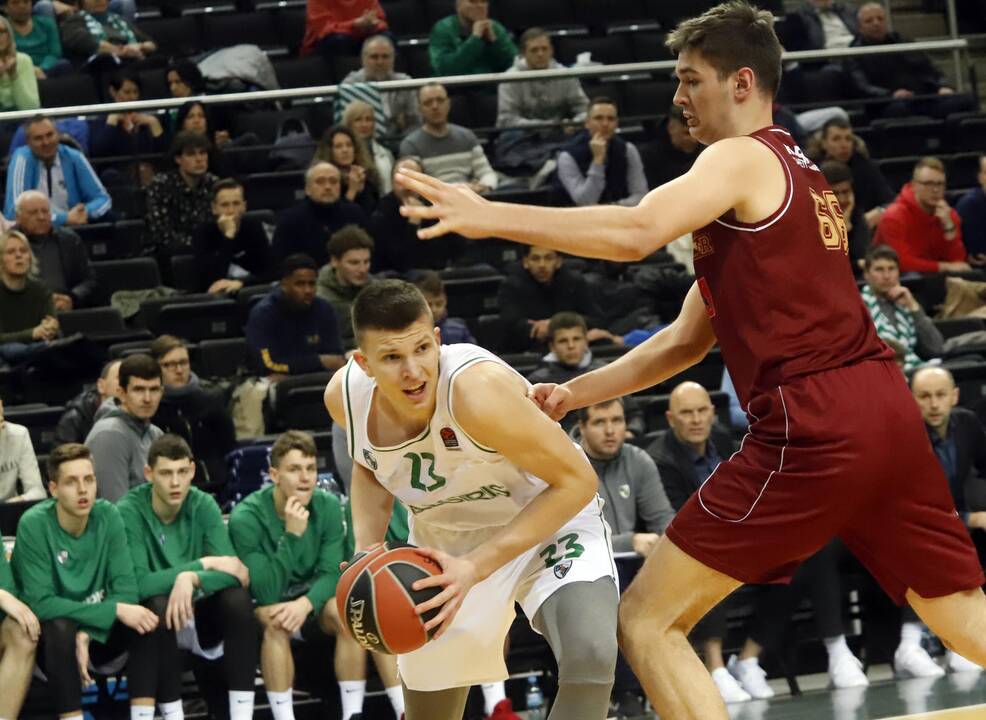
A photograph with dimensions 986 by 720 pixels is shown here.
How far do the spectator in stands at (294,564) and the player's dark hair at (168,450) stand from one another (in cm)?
39

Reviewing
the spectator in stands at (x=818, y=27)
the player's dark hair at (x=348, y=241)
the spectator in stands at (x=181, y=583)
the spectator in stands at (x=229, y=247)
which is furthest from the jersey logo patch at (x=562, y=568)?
the spectator in stands at (x=818, y=27)

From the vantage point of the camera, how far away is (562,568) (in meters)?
4.10

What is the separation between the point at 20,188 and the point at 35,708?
3788 mm

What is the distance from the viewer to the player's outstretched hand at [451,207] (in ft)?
10.3

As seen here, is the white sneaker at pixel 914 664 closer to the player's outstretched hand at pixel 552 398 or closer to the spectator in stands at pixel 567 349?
the spectator in stands at pixel 567 349

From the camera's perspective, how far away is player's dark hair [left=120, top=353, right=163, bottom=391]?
750cm

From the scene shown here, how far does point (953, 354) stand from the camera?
899 cm

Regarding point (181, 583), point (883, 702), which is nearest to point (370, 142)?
point (181, 583)

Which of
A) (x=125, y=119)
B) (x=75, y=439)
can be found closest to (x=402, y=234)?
(x=125, y=119)

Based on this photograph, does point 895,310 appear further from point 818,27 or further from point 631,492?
point 818,27

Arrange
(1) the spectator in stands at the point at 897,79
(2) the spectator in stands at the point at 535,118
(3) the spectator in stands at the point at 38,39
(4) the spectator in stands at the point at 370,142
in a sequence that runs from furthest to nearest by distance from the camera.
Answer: (1) the spectator in stands at the point at 897,79 → (3) the spectator in stands at the point at 38,39 → (2) the spectator in stands at the point at 535,118 → (4) the spectator in stands at the point at 370,142

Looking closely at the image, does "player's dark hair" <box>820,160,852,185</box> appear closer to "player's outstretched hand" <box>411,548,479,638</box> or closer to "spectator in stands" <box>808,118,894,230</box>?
"spectator in stands" <box>808,118,894,230</box>

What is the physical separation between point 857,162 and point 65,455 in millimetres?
6100

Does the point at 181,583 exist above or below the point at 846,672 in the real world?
above
